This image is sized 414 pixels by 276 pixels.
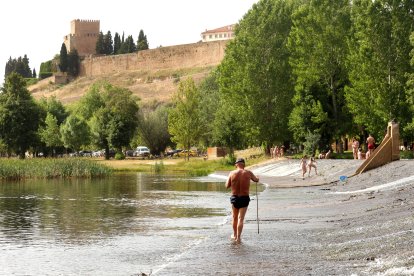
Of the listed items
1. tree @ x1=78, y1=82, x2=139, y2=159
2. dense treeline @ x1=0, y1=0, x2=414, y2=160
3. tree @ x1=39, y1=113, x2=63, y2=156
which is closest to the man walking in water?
dense treeline @ x1=0, y1=0, x2=414, y2=160

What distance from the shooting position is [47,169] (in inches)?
2120

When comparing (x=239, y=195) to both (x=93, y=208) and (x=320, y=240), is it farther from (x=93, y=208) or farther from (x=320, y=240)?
(x=93, y=208)

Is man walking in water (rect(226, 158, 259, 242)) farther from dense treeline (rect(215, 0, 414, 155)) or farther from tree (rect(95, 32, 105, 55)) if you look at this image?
tree (rect(95, 32, 105, 55))

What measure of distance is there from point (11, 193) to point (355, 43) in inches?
1051

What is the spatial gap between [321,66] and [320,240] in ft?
136

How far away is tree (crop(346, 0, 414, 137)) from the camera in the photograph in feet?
167

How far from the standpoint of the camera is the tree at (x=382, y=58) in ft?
167

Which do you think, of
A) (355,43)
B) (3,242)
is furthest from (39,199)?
(355,43)

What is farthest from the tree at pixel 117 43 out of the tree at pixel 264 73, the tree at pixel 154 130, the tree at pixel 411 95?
the tree at pixel 411 95

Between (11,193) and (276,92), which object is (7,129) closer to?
(276,92)

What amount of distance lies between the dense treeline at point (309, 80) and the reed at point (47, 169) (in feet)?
45.3

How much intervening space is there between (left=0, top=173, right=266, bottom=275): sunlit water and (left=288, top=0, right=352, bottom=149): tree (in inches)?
831

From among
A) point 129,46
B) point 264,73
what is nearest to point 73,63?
point 129,46

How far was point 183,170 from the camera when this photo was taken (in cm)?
7231
